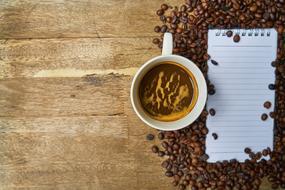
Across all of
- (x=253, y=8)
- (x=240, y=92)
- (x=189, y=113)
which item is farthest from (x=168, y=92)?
(x=253, y=8)

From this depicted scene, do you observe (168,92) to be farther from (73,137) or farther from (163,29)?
(73,137)

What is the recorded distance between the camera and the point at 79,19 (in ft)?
3.40

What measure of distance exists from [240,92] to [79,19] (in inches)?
16.6

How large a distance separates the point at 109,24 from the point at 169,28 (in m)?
0.14

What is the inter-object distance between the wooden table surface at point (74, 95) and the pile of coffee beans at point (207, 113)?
0.04 meters

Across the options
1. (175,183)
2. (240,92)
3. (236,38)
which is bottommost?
(175,183)

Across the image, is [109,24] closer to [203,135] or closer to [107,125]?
[107,125]

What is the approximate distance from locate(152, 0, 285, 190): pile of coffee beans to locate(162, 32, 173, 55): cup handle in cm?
7

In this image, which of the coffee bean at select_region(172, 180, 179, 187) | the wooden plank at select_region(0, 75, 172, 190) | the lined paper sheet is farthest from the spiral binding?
the coffee bean at select_region(172, 180, 179, 187)

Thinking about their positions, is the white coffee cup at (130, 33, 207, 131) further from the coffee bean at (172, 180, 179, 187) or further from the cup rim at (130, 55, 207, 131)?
the coffee bean at (172, 180, 179, 187)

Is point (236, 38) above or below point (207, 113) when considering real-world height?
above

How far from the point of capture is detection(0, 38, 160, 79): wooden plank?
1.04 metres

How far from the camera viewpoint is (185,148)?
1052 millimetres

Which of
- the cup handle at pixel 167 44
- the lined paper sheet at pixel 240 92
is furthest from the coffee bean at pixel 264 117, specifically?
the cup handle at pixel 167 44
